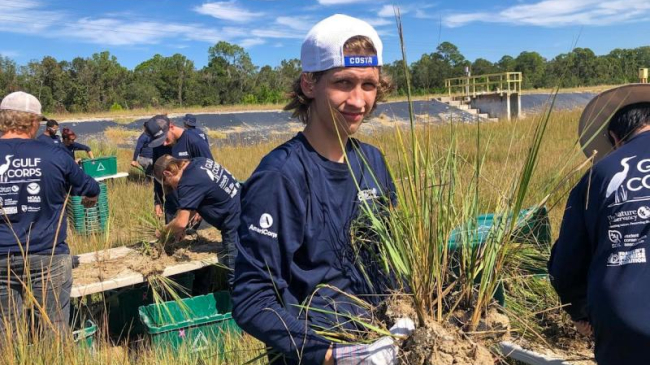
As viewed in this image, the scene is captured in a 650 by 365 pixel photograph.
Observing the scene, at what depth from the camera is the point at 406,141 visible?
173cm

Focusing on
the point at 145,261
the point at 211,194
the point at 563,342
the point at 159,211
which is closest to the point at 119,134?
the point at 159,211

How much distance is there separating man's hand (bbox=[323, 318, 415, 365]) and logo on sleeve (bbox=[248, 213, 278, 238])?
0.32m

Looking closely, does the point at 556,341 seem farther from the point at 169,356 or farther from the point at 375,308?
the point at 169,356

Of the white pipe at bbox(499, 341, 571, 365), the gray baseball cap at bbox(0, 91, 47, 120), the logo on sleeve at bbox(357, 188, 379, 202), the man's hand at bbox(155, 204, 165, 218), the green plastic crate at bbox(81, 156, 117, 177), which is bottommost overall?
the white pipe at bbox(499, 341, 571, 365)

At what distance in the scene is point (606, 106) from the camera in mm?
2273

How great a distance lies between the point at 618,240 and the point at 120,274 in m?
3.30

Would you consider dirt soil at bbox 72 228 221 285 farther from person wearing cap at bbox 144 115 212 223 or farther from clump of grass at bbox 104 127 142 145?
clump of grass at bbox 104 127 142 145

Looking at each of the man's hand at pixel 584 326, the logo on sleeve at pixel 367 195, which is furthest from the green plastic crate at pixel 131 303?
the logo on sleeve at pixel 367 195

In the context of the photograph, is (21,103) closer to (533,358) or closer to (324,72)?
(324,72)

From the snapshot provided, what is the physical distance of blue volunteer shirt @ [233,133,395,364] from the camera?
1278 millimetres

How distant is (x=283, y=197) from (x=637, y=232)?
1245 millimetres

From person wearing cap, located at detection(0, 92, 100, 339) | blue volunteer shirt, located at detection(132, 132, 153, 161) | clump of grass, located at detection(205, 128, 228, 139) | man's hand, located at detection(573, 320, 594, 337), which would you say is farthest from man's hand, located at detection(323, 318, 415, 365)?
clump of grass, located at detection(205, 128, 228, 139)

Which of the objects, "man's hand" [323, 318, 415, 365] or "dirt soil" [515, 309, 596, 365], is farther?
"dirt soil" [515, 309, 596, 365]

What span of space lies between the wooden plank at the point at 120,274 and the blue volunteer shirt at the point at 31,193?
330 millimetres
